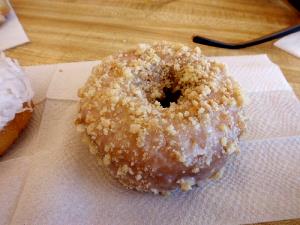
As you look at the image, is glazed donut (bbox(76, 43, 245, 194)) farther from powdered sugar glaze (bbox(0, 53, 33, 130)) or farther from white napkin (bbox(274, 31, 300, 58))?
white napkin (bbox(274, 31, 300, 58))

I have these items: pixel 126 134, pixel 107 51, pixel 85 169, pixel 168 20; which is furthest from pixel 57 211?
pixel 168 20

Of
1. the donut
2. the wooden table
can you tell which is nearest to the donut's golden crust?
the donut

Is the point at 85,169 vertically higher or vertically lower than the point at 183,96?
lower

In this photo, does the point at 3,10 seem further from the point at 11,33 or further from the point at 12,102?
the point at 12,102

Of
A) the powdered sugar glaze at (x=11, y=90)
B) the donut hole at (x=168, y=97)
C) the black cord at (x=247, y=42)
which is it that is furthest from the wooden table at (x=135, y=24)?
the donut hole at (x=168, y=97)

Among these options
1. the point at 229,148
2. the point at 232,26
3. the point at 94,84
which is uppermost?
the point at 94,84

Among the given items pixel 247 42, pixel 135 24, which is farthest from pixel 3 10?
pixel 247 42

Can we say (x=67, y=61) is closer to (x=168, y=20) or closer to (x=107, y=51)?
Result: (x=107, y=51)

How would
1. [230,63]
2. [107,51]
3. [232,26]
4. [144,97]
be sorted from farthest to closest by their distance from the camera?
[232,26] < [107,51] < [230,63] < [144,97]
